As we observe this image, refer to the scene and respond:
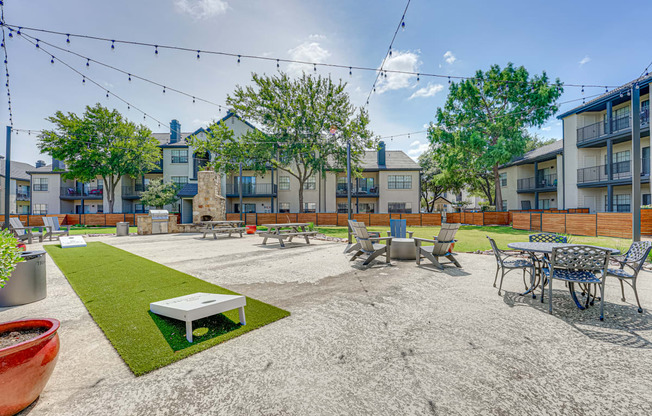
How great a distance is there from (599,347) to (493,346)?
1.13 metres

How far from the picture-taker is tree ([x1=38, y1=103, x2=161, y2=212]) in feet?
94.3

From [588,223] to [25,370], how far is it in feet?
68.8

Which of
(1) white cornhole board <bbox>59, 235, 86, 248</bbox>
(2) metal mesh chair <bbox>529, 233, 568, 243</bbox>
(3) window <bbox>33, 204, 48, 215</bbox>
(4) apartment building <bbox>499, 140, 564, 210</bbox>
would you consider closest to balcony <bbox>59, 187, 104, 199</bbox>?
(3) window <bbox>33, 204, 48, 215</bbox>

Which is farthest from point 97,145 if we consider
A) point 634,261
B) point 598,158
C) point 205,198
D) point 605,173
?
point 598,158

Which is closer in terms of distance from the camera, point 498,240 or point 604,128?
point 498,240

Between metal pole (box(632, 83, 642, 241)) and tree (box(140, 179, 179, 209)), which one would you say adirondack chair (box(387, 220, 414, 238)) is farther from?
tree (box(140, 179, 179, 209))

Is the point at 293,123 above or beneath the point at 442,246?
above

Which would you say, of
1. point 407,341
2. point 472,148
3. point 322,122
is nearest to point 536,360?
point 407,341

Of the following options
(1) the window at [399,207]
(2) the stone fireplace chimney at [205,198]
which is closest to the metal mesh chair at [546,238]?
(2) the stone fireplace chimney at [205,198]

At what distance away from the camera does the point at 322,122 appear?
78.2 ft

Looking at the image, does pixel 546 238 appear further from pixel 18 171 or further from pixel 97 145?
pixel 18 171

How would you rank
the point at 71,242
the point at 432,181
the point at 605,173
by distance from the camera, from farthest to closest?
the point at 432,181 < the point at 605,173 < the point at 71,242

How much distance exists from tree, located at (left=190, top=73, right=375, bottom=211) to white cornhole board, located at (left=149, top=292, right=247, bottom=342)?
2061 centimetres

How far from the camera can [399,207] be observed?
31.5 metres
